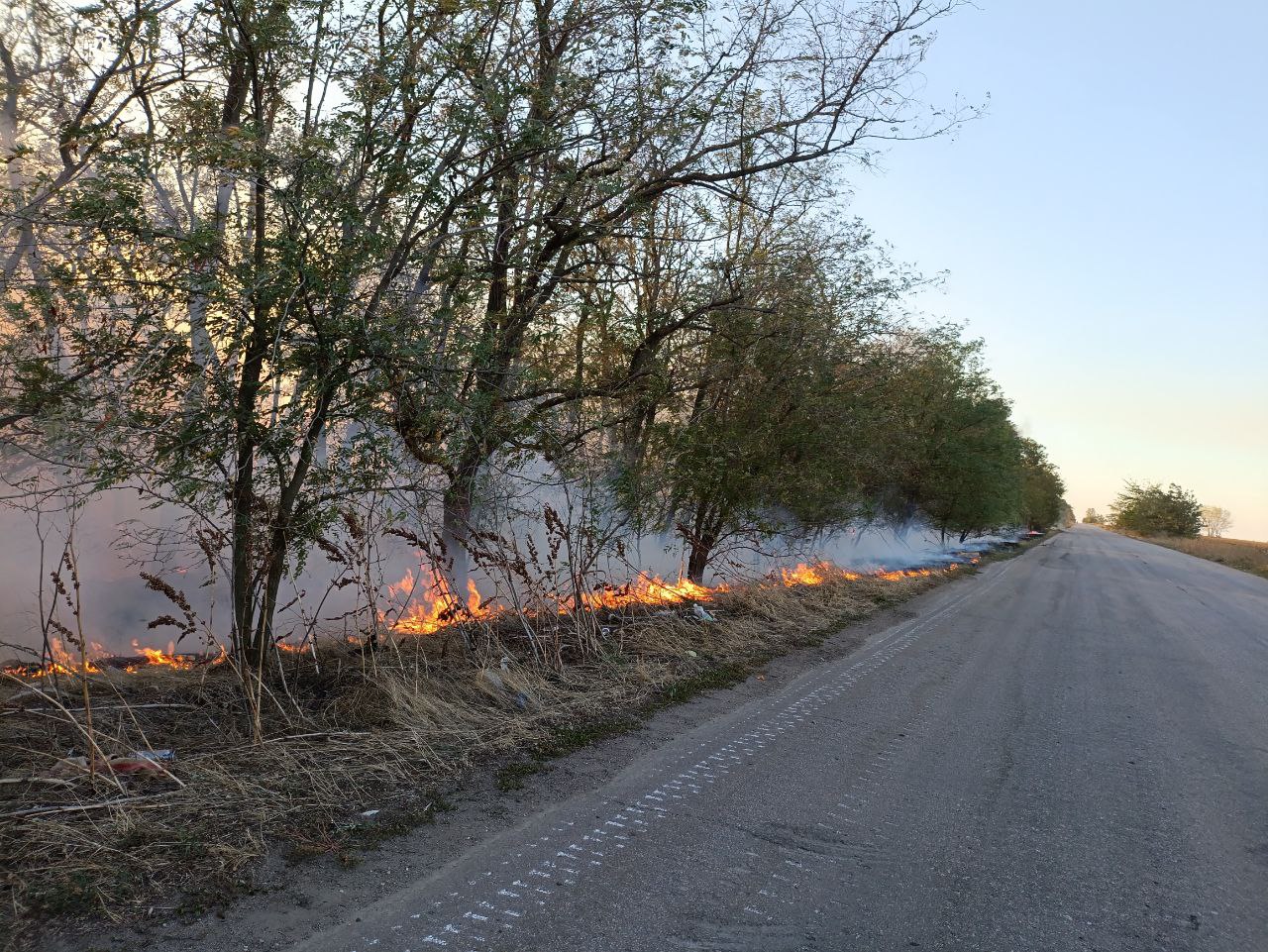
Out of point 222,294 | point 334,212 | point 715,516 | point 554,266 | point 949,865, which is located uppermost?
point 554,266

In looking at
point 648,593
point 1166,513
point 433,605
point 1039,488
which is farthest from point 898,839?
point 1166,513

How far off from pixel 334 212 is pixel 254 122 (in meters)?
1.15

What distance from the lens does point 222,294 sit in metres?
4.70

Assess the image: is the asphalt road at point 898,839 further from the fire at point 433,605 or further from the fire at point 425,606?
the fire at point 425,606

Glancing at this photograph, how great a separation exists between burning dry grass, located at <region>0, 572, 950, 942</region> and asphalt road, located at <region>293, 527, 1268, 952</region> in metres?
0.81

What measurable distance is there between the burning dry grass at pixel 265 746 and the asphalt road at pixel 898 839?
2.66 ft

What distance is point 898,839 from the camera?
4320mm

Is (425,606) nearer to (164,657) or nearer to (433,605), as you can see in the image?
(433,605)

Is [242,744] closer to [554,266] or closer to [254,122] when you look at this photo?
[254,122]

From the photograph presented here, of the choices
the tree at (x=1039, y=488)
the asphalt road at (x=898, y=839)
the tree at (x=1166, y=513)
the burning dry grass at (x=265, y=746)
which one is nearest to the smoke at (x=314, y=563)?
the burning dry grass at (x=265, y=746)

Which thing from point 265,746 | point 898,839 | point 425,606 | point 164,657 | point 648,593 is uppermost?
point 648,593

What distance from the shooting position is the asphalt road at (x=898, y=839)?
339 cm

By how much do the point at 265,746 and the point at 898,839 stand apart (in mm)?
3669

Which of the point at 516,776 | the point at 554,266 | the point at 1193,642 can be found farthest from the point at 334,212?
the point at 1193,642
